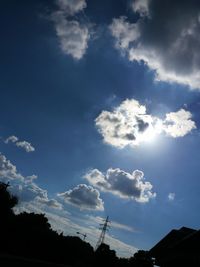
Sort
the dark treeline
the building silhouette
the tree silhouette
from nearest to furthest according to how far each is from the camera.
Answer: the building silhouette, the tree silhouette, the dark treeline

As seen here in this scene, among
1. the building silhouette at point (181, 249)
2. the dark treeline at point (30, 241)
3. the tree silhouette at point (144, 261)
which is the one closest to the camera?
the building silhouette at point (181, 249)

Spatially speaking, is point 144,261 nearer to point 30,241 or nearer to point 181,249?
point 30,241

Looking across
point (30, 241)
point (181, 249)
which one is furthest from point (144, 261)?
point (181, 249)

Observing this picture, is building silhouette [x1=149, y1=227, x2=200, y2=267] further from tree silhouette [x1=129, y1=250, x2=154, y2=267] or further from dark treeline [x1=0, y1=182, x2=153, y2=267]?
dark treeline [x1=0, y1=182, x2=153, y2=267]

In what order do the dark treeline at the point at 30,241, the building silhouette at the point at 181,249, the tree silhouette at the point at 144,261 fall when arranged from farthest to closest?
the dark treeline at the point at 30,241 < the tree silhouette at the point at 144,261 < the building silhouette at the point at 181,249

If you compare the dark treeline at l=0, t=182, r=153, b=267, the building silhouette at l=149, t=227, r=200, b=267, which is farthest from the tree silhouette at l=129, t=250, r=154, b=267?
the building silhouette at l=149, t=227, r=200, b=267

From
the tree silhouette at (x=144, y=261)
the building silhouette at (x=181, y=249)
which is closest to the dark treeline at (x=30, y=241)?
the tree silhouette at (x=144, y=261)

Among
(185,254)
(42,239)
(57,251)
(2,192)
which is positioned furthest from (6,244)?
(185,254)

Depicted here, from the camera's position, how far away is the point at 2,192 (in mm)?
46469

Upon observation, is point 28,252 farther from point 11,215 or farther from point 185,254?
point 185,254

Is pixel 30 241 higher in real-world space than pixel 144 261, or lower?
lower

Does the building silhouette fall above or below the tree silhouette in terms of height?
below

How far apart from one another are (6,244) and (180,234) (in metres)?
37.7

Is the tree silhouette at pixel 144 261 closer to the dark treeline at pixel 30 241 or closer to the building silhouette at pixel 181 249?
the dark treeline at pixel 30 241
